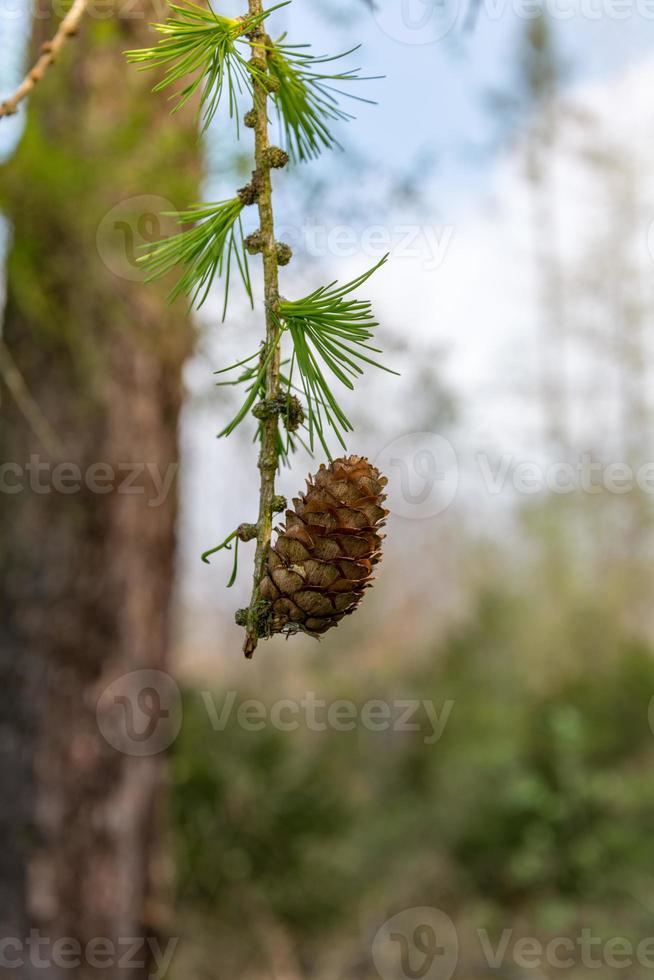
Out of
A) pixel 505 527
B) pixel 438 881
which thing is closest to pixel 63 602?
pixel 438 881

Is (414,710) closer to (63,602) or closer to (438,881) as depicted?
(438,881)

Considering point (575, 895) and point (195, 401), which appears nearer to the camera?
point (195, 401)

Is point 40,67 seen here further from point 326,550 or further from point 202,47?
point 326,550

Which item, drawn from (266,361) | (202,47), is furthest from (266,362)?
(202,47)

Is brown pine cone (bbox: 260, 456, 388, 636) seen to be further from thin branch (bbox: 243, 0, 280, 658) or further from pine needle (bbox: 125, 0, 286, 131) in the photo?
pine needle (bbox: 125, 0, 286, 131)

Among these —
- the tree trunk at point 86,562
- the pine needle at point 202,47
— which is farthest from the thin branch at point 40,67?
the tree trunk at point 86,562

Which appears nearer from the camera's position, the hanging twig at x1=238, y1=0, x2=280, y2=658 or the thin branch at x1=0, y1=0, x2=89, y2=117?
the hanging twig at x1=238, y1=0, x2=280, y2=658

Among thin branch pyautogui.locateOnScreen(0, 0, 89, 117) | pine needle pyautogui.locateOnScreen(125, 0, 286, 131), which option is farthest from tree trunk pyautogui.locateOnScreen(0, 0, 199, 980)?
pine needle pyautogui.locateOnScreen(125, 0, 286, 131)
